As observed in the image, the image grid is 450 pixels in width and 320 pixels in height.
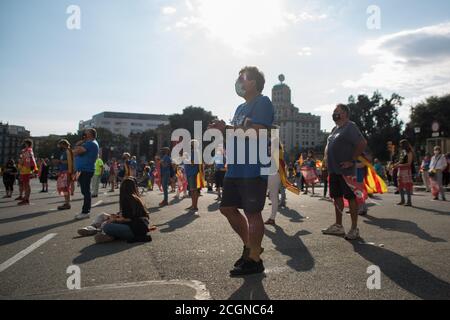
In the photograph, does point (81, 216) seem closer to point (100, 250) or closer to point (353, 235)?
point (100, 250)

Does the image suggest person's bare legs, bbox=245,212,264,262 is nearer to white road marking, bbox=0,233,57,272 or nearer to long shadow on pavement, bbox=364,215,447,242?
white road marking, bbox=0,233,57,272

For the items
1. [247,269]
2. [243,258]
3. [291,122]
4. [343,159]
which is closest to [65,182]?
[343,159]

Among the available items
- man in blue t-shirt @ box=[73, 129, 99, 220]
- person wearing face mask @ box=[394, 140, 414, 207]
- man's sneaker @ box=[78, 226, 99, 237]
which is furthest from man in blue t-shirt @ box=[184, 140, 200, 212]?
person wearing face mask @ box=[394, 140, 414, 207]

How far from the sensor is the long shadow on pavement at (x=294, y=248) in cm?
433

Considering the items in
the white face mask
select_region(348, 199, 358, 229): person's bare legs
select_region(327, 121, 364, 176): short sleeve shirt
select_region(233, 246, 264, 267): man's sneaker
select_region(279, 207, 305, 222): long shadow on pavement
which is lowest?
select_region(279, 207, 305, 222): long shadow on pavement

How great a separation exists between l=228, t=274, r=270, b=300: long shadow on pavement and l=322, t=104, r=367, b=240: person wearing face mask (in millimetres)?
2691

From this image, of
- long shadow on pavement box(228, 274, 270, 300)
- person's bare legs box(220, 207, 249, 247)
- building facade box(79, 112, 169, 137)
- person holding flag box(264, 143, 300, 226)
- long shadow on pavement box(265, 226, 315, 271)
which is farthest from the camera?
building facade box(79, 112, 169, 137)

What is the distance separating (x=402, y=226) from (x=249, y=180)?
14.7 feet

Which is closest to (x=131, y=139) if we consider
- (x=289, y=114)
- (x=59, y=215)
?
(x=289, y=114)

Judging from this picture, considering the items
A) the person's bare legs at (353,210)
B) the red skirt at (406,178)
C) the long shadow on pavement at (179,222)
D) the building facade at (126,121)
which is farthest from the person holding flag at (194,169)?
the building facade at (126,121)

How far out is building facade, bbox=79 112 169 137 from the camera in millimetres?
167475

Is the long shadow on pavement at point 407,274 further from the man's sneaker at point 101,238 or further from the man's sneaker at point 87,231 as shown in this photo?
the man's sneaker at point 87,231

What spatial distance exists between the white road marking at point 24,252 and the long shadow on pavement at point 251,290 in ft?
8.86
